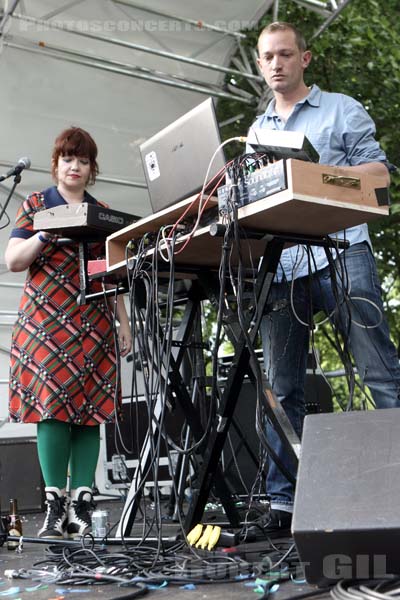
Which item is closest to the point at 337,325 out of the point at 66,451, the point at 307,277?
the point at 307,277

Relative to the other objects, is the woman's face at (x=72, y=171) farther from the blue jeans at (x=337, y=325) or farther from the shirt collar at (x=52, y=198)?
the blue jeans at (x=337, y=325)

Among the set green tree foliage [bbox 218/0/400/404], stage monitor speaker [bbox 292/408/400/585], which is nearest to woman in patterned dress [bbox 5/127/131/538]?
stage monitor speaker [bbox 292/408/400/585]

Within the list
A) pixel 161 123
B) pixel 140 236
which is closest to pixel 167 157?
pixel 140 236

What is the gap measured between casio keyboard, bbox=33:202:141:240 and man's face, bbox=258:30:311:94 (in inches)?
27.1

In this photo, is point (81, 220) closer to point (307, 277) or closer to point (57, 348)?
point (57, 348)

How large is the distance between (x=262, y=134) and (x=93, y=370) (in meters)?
1.26

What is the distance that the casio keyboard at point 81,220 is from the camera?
2395 mm

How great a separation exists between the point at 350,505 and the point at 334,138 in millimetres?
1443

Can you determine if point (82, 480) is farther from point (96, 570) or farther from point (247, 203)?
point (247, 203)

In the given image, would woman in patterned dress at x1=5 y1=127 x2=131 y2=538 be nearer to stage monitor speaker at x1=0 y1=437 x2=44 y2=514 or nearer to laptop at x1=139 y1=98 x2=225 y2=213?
laptop at x1=139 y1=98 x2=225 y2=213

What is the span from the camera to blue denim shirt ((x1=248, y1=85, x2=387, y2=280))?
2.42m

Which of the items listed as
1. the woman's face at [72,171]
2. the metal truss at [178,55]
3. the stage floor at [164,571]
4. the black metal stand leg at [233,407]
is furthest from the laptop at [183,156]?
the metal truss at [178,55]

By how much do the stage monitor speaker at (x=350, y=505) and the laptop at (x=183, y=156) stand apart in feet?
2.90

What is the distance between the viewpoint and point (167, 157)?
7.47 ft
